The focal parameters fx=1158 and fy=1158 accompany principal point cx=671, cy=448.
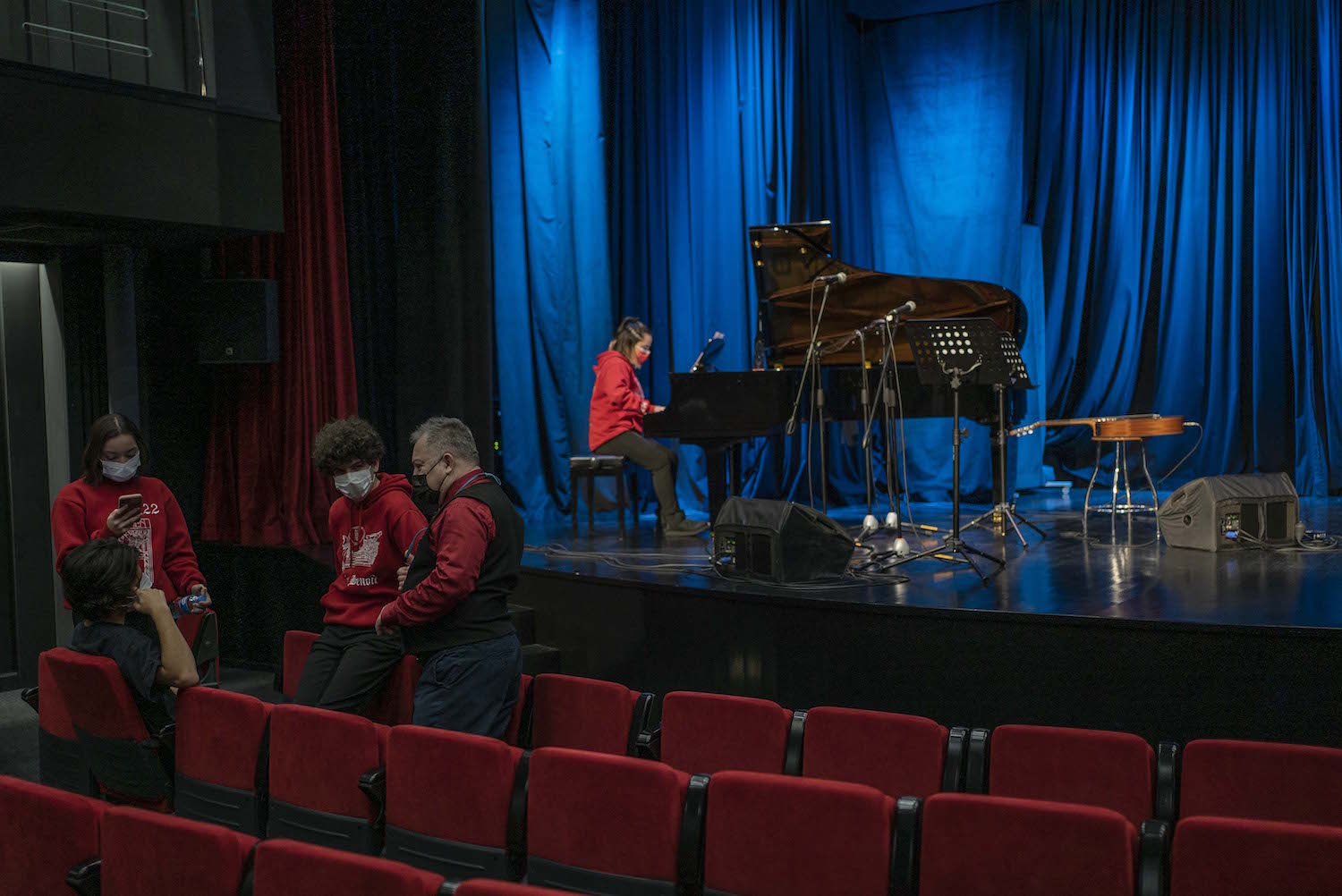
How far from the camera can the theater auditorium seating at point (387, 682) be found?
3.97m

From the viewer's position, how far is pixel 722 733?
320 cm

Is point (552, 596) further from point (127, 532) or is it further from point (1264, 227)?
point (1264, 227)

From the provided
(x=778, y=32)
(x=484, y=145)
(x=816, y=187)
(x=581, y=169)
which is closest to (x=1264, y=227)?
(x=816, y=187)

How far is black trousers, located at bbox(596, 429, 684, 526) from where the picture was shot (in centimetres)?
711

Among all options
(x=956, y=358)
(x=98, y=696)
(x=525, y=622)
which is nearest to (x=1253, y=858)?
(x=98, y=696)

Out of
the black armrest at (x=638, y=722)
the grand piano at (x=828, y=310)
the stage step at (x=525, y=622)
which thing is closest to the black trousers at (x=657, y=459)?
the grand piano at (x=828, y=310)

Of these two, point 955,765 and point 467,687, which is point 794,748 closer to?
point 955,765

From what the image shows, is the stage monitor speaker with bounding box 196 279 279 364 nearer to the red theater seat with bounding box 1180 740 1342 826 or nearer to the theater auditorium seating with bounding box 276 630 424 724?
the theater auditorium seating with bounding box 276 630 424 724

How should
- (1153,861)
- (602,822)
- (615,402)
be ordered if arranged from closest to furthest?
(1153,861)
(602,822)
(615,402)

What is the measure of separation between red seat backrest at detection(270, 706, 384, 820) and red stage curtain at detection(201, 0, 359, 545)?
4099mm

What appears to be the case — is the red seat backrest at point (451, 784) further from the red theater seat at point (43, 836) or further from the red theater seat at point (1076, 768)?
the red theater seat at point (1076, 768)

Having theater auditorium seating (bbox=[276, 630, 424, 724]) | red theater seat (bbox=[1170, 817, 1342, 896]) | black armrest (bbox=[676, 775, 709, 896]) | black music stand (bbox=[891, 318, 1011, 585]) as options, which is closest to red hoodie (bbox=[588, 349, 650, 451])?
black music stand (bbox=[891, 318, 1011, 585])

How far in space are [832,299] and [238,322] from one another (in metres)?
3.52

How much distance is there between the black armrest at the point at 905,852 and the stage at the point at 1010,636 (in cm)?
210
